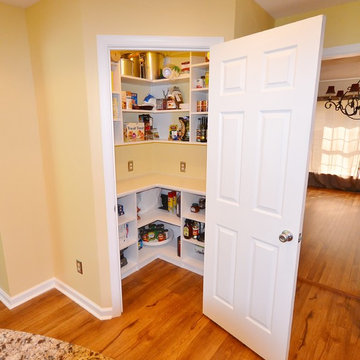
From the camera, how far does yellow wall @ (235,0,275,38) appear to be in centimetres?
180

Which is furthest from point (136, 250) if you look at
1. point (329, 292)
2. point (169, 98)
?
point (329, 292)

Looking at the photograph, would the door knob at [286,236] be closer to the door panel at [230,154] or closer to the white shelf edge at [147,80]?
the door panel at [230,154]

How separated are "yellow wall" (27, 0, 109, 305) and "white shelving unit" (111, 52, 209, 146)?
0.56 meters

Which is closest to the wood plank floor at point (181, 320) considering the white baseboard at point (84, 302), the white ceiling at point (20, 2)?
the white baseboard at point (84, 302)

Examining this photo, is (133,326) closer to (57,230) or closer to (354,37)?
(57,230)

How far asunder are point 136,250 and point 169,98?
1.73 metres

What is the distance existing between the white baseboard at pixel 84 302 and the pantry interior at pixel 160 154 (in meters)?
0.52

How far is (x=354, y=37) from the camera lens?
200 cm

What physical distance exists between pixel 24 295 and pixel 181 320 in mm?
1462

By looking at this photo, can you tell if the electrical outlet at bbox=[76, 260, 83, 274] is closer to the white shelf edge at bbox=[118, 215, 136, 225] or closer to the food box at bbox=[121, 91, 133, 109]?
the white shelf edge at bbox=[118, 215, 136, 225]

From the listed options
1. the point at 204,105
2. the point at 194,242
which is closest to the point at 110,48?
the point at 204,105

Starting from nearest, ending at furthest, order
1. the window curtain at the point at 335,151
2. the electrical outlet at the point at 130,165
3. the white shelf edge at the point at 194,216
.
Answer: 1. the white shelf edge at the point at 194,216
2. the electrical outlet at the point at 130,165
3. the window curtain at the point at 335,151

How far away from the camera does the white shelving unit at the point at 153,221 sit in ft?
9.22

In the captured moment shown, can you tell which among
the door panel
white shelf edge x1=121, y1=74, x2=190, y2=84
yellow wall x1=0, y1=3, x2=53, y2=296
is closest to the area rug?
the door panel
